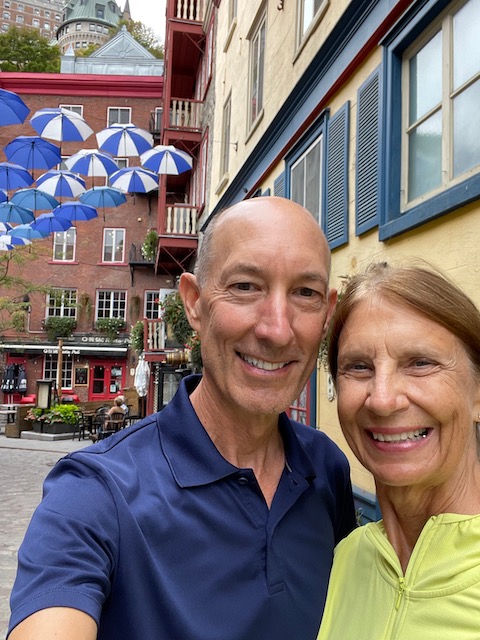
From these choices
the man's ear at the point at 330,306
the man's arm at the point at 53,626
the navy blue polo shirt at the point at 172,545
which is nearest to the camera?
the man's arm at the point at 53,626

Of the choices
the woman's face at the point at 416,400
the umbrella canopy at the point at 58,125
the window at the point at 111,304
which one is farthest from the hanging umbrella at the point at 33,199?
the woman's face at the point at 416,400

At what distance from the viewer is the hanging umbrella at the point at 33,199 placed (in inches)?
640

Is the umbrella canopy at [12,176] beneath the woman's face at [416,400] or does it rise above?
above

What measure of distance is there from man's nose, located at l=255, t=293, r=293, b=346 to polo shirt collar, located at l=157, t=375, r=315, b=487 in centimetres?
30

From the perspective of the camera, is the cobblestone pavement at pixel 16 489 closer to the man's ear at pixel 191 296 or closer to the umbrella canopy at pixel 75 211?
the man's ear at pixel 191 296

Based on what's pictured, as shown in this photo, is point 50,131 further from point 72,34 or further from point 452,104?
point 72,34

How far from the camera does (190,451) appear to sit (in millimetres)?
1598

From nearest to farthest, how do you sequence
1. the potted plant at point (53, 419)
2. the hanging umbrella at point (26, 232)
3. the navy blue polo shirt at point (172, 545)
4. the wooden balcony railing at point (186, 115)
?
1. the navy blue polo shirt at point (172, 545)
2. the hanging umbrella at point (26, 232)
3. the wooden balcony railing at point (186, 115)
4. the potted plant at point (53, 419)

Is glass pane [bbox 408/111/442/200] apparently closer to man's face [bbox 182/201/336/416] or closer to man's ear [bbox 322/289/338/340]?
man's ear [bbox 322/289/338/340]


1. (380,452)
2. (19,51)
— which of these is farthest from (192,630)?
(19,51)

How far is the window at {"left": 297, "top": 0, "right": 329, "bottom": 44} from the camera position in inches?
277

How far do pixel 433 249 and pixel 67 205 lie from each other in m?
15.0

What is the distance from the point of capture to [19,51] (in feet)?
164

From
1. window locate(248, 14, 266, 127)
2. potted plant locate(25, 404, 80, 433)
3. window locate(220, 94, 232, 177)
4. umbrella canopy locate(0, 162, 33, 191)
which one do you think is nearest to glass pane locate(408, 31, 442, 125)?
window locate(248, 14, 266, 127)
